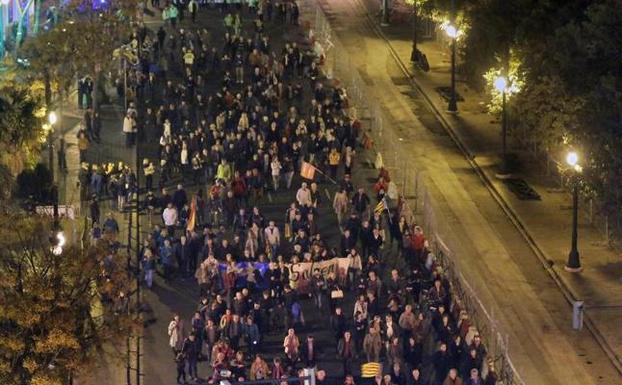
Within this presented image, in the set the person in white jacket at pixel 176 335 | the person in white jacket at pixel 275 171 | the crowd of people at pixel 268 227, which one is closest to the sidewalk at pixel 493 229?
the crowd of people at pixel 268 227

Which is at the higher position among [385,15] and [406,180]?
[385,15]

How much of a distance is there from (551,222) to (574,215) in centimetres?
529

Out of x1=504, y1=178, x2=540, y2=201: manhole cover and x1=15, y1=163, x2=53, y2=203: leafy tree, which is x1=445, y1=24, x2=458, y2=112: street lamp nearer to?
x1=504, y1=178, x2=540, y2=201: manhole cover

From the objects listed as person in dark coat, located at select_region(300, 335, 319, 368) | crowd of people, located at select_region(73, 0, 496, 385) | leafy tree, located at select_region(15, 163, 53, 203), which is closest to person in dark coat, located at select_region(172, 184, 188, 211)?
crowd of people, located at select_region(73, 0, 496, 385)

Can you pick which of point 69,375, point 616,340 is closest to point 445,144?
point 616,340

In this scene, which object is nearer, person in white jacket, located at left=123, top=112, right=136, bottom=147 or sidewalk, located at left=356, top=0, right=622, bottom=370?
sidewalk, located at left=356, top=0, right=622, bottom=370

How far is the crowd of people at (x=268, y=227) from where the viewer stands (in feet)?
131

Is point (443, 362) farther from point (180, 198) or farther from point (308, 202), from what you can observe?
point (180, 198)

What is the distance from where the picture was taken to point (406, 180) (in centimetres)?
5338

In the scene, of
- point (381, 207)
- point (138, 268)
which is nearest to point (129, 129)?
point (138, 268)

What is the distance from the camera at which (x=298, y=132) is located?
186ft

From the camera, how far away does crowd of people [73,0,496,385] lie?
3994 cm

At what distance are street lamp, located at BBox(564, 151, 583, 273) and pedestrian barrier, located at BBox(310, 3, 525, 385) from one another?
12.0ft

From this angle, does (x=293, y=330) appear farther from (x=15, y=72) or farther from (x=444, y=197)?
(x=15, y=72)
